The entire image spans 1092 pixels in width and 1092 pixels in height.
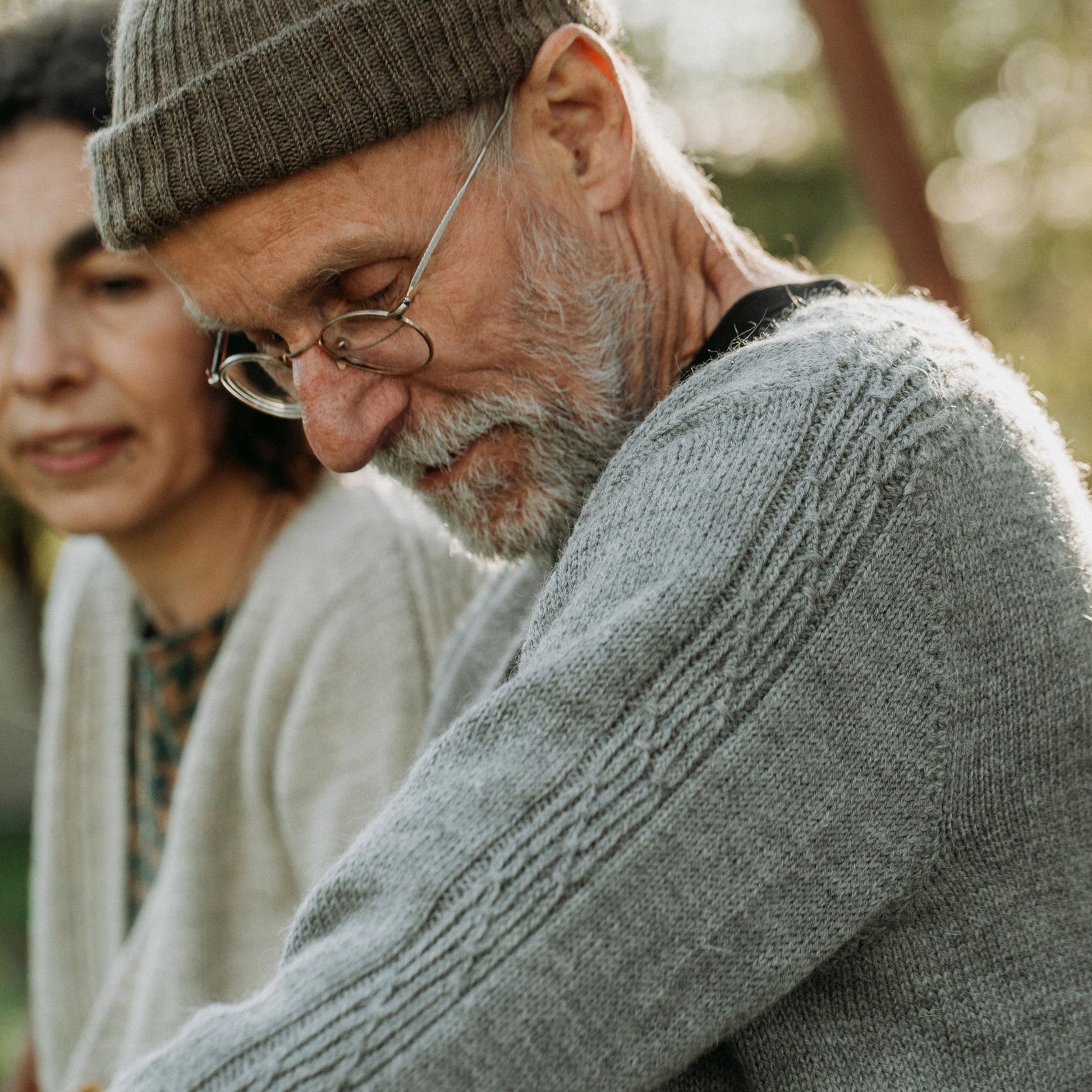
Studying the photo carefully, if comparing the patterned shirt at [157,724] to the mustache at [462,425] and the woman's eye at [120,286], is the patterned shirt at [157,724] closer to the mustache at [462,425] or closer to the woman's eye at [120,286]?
the woman's eye at [120,286]

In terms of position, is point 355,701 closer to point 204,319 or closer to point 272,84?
point 204,319

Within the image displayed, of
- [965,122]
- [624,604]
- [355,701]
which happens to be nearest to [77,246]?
[355,701]

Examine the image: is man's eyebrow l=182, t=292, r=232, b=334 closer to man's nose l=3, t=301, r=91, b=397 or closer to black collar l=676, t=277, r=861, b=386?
black collar l=676, t=277, r=861, b=386

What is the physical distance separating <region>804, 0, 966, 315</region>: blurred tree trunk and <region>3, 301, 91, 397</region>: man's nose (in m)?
1.92

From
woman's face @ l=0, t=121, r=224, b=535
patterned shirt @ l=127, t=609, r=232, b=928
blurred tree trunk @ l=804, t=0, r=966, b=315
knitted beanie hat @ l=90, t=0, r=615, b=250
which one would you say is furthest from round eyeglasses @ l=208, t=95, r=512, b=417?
blurred tree trunk @ l=804, t=0, r=966, b=315

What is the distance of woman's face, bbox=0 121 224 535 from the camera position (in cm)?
235

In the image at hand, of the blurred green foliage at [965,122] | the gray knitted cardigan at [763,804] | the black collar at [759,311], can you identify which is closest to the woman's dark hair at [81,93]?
the black collar at [759,311]

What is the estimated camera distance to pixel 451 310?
1.53 meters

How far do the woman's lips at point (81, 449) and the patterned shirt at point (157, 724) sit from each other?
16.6 inches

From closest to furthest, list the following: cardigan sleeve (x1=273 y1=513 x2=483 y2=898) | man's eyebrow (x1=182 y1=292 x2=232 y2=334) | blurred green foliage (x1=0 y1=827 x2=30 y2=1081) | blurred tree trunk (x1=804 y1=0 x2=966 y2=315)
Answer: man's eyebrow (x1=182 y1=292 x2=232 y2=334) < cardigan sleeve (x1=273 y1=513 x2=483 y2=898) < blurred tree trunk (x1=804 y1=0 x2=966 y2=315) < blurred green foliage (x1=0 y1=827 x2=30 y2=1081)

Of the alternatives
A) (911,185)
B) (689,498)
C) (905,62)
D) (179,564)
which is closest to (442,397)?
(689,498)

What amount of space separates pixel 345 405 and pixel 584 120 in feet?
1.58

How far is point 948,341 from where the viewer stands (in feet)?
4.44

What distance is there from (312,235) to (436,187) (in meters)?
0.16
